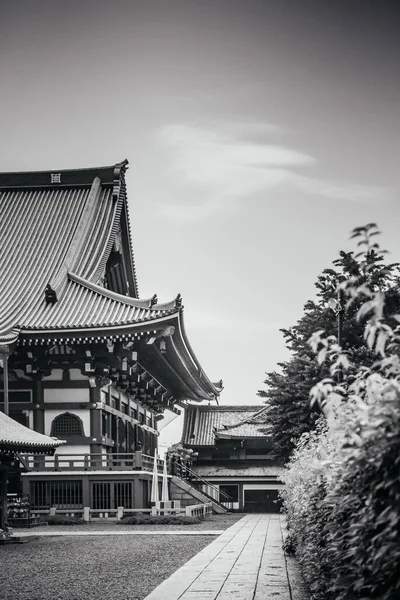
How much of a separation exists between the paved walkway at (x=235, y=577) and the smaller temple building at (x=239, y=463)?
3546cm

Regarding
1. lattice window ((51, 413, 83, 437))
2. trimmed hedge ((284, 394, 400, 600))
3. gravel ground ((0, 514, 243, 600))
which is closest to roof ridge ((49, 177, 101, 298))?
lattice window ((51, 413, 83, 437))

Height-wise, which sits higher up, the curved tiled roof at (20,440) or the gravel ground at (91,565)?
the curved tiled roof at (20,440)

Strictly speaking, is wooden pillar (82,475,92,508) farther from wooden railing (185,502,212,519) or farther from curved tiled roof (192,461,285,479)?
curved tiled roof (192,461,285,479)

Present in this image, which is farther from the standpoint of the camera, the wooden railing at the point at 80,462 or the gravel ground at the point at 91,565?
the wooden railing at the point at 80,462

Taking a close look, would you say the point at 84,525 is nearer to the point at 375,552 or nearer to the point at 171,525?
the point at 171,525

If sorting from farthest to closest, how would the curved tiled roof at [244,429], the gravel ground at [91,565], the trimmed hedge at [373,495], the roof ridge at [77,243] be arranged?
the curved tiled roof at [244,429], the roof ridge at [77,243], the gravel ground at [91,565], the trimmed hedge at [373,495]

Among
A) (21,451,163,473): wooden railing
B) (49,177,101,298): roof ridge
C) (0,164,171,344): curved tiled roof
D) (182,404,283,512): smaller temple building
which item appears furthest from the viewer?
(182,404,283,512): smaller temple building

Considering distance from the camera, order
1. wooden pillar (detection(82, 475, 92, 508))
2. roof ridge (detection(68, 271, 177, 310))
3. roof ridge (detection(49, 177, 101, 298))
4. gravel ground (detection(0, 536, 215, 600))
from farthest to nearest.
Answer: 1. roof ridge (detection(49, 177, 101, 298))
2. roof ridge (detection(68, 271, 177, 310))
3. wooden pillar (detection(82, 475, 92, 508))
4. gravel ground (detection(0, 536, 215, 600))

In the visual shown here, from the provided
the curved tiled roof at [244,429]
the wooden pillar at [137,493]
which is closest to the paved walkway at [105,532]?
the wooden pillar at [137,493]

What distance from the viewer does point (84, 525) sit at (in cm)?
2836

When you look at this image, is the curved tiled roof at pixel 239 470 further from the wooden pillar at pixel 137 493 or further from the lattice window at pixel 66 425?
the wooden pillar at pixel 137 493

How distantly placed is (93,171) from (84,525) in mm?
21810

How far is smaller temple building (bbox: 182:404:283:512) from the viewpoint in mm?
55906

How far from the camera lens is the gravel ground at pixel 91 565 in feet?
40.0
